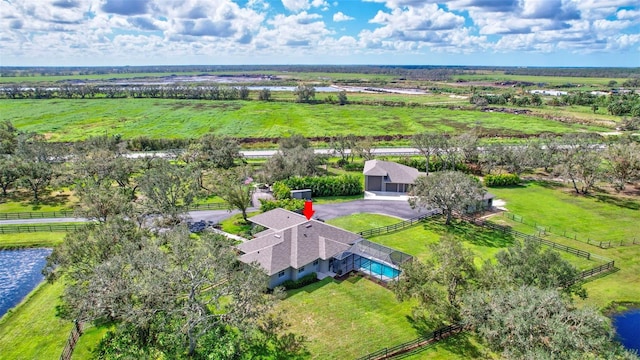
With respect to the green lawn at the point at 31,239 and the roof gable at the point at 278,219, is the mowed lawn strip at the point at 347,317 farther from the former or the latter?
the green lawn at the point at 31,239

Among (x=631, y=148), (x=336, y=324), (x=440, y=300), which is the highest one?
(x=631, y=148)

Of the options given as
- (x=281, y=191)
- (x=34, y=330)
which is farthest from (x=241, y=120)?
(x=34, y=330)

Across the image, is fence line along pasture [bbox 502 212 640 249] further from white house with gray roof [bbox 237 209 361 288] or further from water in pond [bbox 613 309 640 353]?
white house with gray roof [bbox 237 209 361 288]

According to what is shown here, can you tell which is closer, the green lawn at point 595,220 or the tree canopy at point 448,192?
the green lawn at point 595,220

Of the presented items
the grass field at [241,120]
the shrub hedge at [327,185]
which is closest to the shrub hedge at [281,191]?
the shrub hedge at [327,185]

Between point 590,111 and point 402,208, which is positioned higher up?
point 590,111

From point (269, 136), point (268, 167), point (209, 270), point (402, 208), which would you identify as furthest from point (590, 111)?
point (209, 270)

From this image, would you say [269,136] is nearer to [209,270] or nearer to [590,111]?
[209,270]
